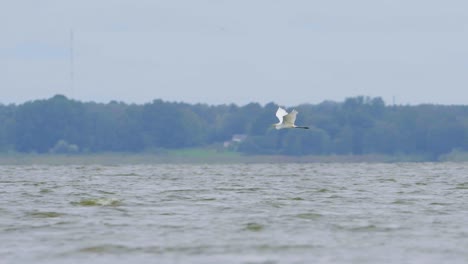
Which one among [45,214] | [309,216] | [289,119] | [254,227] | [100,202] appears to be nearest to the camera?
[254,227]

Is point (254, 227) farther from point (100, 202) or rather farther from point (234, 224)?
point (100, 202)

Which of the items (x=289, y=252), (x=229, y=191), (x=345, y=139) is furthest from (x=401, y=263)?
(x=345, y=139)

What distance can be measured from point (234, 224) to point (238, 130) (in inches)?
5396

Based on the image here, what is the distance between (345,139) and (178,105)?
81.5 feet

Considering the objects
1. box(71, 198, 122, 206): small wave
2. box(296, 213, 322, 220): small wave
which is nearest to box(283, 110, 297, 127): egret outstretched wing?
box(71, 198, 122, 206): small wave

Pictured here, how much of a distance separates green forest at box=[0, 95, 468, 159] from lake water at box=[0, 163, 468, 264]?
103 m

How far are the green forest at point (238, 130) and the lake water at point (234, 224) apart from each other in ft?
336

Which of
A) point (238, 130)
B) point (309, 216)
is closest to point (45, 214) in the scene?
point (309, 216)

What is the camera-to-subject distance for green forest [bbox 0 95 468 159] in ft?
515

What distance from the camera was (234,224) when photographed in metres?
35.1

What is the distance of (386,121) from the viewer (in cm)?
16662

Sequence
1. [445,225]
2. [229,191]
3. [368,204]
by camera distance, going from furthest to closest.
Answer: [229,191] < [368,204] < [445,225]

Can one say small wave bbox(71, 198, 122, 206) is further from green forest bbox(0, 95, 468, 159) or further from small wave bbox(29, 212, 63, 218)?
green forest bbox(0, 95, 468, 159)

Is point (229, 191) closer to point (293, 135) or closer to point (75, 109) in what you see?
point (293, 135)
